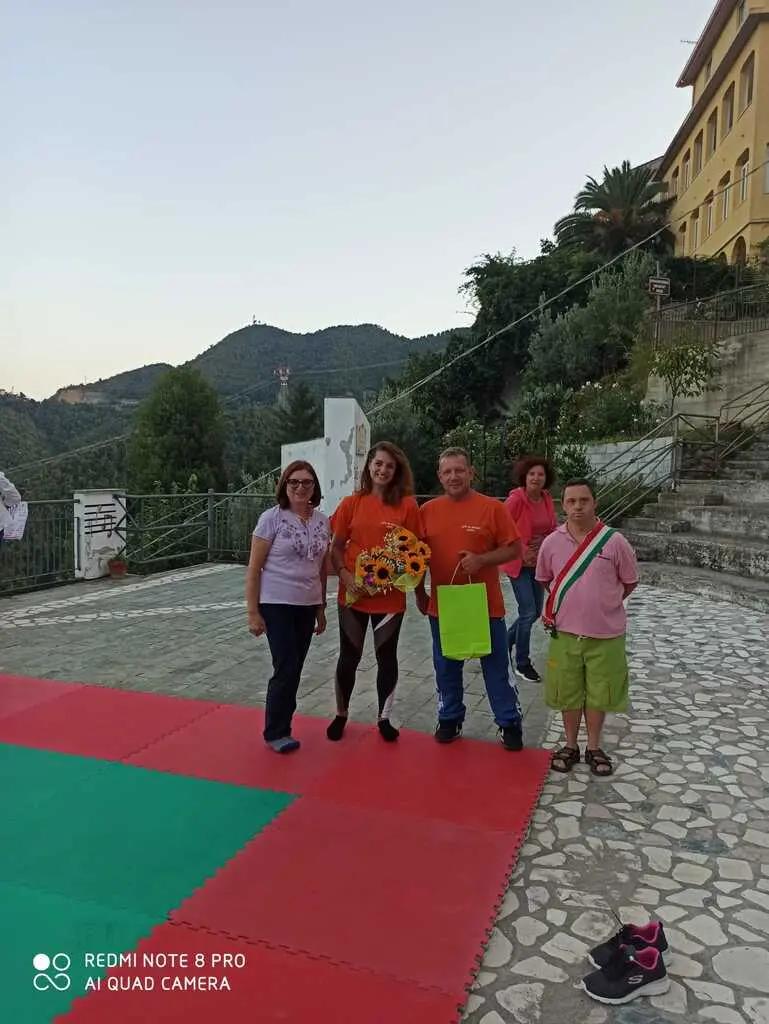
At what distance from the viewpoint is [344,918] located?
2.31 m

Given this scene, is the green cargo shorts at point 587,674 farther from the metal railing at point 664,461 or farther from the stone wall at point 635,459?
the stone wall at point 635,459

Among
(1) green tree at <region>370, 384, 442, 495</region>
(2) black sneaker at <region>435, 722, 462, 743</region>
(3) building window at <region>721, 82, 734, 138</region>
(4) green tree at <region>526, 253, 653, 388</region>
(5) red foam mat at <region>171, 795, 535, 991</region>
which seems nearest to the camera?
(5) red foam mat at <region>171, 795, 535, 991</region>

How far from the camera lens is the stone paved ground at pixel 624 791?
206 cm

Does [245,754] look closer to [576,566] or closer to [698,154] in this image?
[576,566]

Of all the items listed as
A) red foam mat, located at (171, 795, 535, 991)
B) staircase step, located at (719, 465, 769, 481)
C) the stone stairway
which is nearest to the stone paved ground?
red foam mat, located at (171, 795, 535, 991)

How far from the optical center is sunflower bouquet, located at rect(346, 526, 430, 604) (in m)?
3.43

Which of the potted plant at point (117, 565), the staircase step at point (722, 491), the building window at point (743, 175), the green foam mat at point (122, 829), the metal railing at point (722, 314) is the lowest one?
the green foam mat at point (122, 829)

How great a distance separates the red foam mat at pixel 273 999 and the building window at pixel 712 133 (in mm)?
32290

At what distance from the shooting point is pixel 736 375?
14.9 m

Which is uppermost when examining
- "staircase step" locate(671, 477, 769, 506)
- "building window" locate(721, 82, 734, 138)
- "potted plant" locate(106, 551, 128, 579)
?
"building window" locate(721, 82, 734, 138)

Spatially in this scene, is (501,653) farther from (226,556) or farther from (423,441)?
(423,441)

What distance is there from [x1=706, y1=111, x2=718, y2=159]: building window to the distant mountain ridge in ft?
107

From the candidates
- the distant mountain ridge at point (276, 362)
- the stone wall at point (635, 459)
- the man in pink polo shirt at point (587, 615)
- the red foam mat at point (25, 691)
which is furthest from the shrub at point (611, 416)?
the distant mountain ridge at point (276, 362)

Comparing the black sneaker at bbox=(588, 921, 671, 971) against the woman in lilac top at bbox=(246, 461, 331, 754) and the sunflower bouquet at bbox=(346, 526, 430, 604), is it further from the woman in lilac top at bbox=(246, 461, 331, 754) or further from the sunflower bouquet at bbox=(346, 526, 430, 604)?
the woman in lilac top at bbox=(246, 461, 331, 754)
